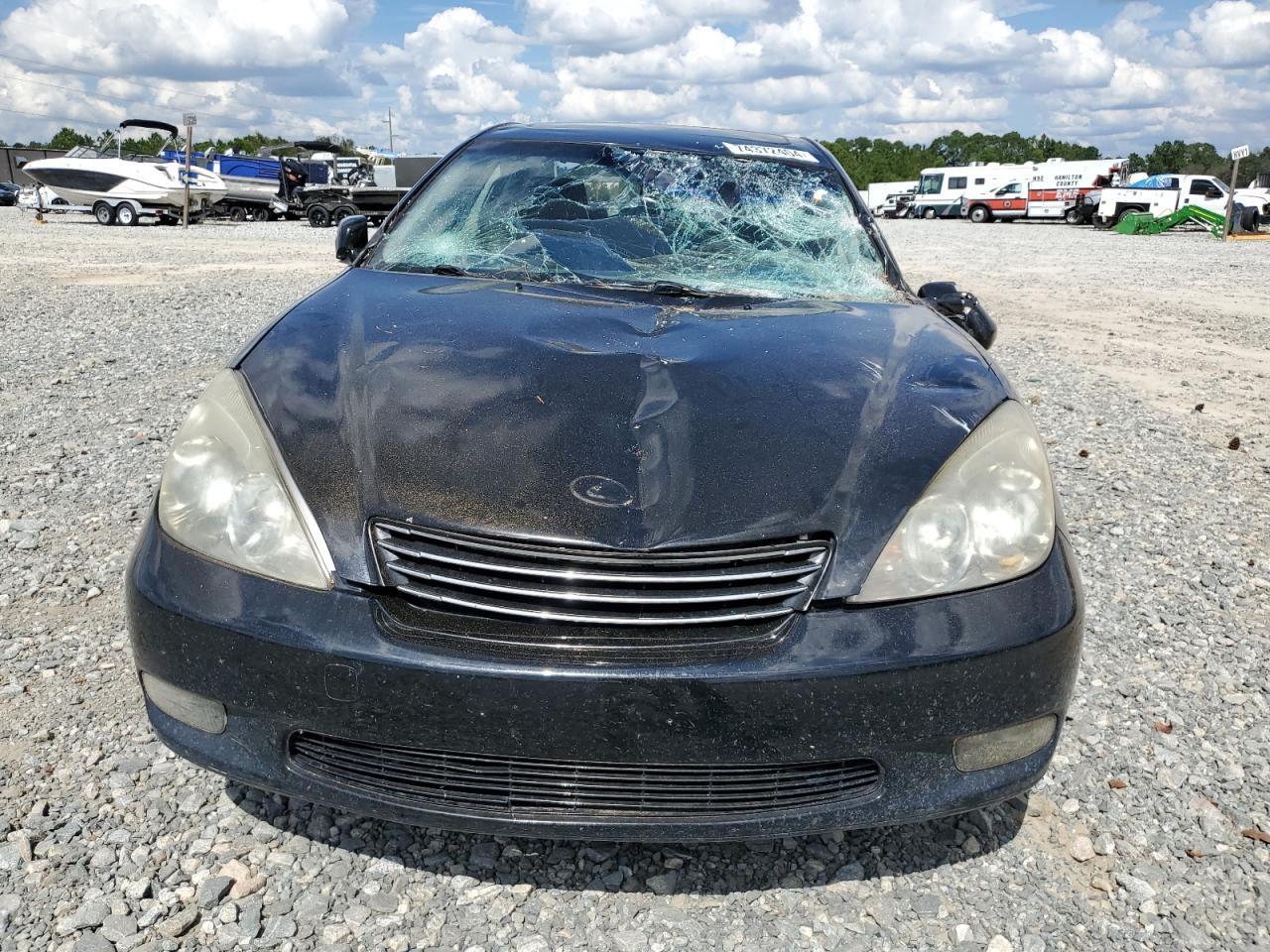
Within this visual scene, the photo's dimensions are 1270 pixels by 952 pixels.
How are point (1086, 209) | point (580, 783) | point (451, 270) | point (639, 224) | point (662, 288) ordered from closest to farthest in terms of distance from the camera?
point (580, 783), point (662, 288), point (451, 270), point (639, 224), point (1086, 209)

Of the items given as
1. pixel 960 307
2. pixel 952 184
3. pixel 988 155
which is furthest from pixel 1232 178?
pixel 988 155

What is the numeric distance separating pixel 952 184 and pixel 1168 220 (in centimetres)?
1471

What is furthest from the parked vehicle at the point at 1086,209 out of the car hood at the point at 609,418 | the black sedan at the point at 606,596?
the black sedan at the point at 606,596

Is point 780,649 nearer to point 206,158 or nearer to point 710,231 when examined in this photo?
point 710,231

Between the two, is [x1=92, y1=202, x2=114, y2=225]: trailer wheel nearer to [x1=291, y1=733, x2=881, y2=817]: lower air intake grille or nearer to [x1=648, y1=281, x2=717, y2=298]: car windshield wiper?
[x1=648, y1=281, x2=717, y2=298]: car windshield wiper

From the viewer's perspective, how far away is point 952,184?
147 feet

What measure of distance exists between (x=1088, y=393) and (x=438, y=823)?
638 cm

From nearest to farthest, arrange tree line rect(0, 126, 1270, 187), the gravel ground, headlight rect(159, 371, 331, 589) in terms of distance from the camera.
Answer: headlight rect(159, 371, 331, 589)
the gravel ground
tree line rect(0, 126, 1270, 187)

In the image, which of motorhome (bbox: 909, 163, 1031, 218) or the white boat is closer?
the white boat

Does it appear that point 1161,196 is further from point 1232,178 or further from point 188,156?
point 188,156

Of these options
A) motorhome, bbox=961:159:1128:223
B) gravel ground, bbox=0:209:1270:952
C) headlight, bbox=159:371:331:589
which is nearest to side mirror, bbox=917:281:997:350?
gravel ground, bbox=0:209:1270:952

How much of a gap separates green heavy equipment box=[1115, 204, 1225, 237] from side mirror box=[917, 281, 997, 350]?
30013 mm

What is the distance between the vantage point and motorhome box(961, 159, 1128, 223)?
40.0 meters

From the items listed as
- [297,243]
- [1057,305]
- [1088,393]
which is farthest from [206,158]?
[1088,393]
